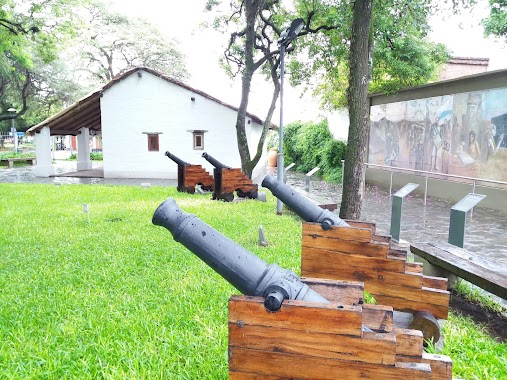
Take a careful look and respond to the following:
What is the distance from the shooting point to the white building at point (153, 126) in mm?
18875

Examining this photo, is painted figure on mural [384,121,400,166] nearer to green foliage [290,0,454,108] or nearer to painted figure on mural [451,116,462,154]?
green foliage [290,0,454,108]

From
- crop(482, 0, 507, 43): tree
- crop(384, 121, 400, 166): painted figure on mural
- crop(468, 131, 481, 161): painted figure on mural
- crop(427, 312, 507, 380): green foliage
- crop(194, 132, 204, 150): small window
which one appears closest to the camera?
crop(427, 312, 507, 380): green foliage

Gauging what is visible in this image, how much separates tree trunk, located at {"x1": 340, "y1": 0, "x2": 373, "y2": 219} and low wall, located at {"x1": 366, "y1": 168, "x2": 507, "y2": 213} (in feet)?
19.1

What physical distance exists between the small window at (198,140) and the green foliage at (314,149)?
19.1ft

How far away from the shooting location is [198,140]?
19.3 metres

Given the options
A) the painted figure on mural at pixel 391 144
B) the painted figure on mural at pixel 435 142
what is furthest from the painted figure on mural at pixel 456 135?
the painted figure on mural at pixel 391 144

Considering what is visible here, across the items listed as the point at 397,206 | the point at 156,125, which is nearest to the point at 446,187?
the point at 397,206

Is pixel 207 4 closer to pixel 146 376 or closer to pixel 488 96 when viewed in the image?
pixel 488 96

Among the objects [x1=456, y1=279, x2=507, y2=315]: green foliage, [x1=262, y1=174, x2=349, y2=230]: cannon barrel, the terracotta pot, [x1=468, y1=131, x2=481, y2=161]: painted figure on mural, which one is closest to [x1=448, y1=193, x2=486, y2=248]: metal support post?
[x1=456, y1=279, x2=507, y2=315]: green foliage

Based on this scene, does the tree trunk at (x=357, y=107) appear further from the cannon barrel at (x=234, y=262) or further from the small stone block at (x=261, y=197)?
the small stone block at (x=261, y=197)

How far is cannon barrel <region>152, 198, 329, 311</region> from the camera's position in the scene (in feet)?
6.33

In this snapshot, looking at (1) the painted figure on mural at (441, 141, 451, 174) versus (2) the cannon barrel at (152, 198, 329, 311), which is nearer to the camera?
(2) the cannon barrel at (152, 198, 329, 311)

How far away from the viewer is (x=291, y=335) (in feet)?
6.01

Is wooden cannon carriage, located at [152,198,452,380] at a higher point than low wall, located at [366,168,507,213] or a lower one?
higher
